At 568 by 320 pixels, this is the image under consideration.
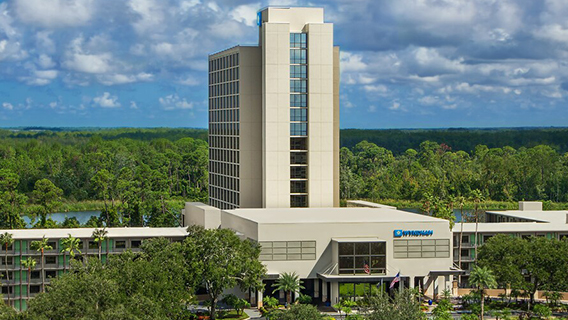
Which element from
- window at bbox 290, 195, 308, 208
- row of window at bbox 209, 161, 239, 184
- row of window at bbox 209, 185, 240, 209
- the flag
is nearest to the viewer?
the flag

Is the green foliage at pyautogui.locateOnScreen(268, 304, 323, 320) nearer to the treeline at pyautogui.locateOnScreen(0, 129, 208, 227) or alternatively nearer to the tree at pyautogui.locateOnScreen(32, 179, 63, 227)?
the treeline at pyautogui.locateOnScreen(0, 129, 208, 227)

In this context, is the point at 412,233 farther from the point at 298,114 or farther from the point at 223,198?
the point at 223,198

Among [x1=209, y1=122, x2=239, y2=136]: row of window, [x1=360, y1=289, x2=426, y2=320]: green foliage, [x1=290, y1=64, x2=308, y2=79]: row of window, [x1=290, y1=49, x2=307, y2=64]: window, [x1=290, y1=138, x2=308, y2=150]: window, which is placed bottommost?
[x1=360, y1=289, x2=426, y2=320]: green foliage

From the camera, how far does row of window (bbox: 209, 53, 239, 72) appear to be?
115m

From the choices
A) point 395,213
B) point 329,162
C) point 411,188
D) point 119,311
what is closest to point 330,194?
point 329,162

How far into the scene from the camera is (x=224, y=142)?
398ft

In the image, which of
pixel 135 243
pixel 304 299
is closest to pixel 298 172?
pixel 135 243

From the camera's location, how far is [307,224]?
91.4 meters

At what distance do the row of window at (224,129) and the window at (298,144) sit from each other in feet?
27.6

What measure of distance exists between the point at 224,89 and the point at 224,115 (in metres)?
3.64

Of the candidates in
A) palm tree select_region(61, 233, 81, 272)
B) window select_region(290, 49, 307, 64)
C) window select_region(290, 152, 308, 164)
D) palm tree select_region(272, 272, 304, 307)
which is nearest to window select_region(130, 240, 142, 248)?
palm tree select_region(61, 233, 81, 272)

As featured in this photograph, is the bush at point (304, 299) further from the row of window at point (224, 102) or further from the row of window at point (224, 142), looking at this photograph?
the row of window at point (224, 102)

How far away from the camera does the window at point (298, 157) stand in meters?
111

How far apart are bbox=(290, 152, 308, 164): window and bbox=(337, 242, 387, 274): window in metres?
→ 23.4
